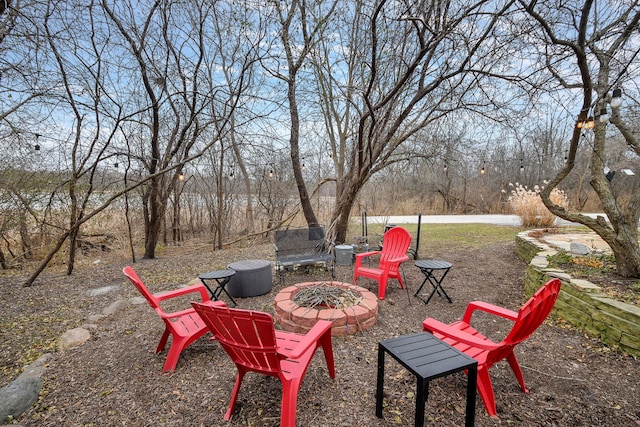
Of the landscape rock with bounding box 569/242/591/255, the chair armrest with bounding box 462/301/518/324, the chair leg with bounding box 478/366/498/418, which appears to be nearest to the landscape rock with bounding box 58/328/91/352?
the chair leg with bounding box 478/366/498/418

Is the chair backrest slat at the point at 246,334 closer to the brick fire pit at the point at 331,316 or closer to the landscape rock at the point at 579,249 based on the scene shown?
the brick fire pit at the point at 331,316

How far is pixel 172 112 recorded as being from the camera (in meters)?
6.11

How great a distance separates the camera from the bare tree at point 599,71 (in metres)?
2.88

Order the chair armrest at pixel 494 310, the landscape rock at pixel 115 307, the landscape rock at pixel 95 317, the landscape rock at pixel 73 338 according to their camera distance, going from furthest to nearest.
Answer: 1. the landscape rock at pixel 115 307
2. the landscape rock at pixel 95 317
3. the landscape rock at pixel 73 338
4. the chair armrest at pixel 494 310

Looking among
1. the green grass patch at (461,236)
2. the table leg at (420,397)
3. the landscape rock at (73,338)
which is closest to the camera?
the table leg at (420,397)

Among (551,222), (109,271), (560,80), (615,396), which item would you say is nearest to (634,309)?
(615,396)

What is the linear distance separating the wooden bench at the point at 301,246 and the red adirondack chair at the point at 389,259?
0.64m

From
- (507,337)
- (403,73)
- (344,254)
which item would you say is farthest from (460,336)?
(403,73)

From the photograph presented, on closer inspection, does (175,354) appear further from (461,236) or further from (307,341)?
(461,236)

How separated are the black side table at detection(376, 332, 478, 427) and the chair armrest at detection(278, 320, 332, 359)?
0.40 meters

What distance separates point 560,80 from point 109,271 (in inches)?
296

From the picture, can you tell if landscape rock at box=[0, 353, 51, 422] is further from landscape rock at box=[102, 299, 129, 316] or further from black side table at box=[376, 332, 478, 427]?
black side table at box=[376, 332, 478, 427]

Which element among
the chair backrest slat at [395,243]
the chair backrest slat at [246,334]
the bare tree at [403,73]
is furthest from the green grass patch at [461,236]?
the chair backrest slat at [246,334]

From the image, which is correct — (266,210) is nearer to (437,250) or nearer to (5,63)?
(437,250)
